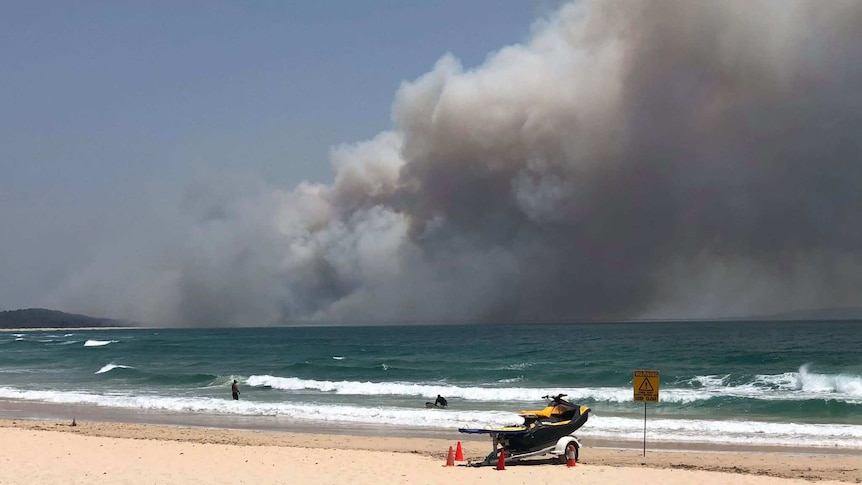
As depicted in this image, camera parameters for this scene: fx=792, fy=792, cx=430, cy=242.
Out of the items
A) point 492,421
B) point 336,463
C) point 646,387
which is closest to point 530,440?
point 646,387

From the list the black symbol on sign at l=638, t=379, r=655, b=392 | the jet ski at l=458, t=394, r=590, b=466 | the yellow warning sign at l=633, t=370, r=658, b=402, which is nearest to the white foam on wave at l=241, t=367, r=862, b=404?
the yellow warning sign at l=633, t=370, r=658, b=402

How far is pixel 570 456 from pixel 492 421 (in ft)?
30.3

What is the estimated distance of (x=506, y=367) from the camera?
56.5 meters

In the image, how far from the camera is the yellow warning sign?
64.3 feet

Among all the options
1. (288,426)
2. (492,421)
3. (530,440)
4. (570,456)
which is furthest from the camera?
(492,421)

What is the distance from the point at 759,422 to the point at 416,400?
49.1 feet

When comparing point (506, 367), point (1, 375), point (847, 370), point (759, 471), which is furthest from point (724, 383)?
point (1, 375)

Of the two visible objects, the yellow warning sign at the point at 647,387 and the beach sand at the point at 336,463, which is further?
the yellow warning sign at the point at 647,387

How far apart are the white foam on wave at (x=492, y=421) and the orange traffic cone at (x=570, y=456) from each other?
19.4 ft

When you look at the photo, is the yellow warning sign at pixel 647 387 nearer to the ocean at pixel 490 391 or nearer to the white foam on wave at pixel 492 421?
the ocean at pixel 490 391

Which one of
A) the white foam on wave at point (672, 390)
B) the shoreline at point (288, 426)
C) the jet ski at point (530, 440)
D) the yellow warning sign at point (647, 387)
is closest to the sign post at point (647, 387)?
the yellow warning sign at point (647, 387)

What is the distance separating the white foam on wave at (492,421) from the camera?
24.4 metres

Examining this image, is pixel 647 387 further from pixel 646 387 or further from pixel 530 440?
pixel 530 440

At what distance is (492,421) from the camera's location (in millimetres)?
27953
